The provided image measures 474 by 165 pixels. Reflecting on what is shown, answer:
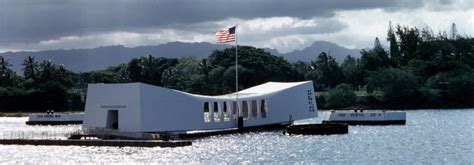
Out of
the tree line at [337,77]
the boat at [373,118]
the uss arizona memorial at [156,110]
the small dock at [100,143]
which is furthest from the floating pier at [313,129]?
the tree line at [337,77]

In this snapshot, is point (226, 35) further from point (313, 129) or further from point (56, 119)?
point (56, 119)

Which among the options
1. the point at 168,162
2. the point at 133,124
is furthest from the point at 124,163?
the point at 133,124

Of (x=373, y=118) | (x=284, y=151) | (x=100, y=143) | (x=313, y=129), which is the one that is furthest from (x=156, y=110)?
(x=373, y=118)

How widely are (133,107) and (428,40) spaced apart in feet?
382

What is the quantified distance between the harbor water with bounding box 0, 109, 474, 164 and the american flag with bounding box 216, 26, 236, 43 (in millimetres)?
8144

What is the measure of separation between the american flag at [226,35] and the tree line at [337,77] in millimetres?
72111

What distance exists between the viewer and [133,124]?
65.8 m

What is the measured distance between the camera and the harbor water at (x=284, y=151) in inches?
2032

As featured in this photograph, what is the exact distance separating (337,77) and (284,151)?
356 feet

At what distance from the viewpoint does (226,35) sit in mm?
71312

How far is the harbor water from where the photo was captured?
5162 centimetres

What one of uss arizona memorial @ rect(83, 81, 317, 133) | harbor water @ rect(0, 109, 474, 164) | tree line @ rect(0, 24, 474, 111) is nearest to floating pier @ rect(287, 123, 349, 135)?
harbor water @ rect(0, 109, 474, 164)

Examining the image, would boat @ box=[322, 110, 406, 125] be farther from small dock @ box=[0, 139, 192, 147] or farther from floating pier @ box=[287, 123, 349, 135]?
small dock @ box=[0, 139, 192, 147]

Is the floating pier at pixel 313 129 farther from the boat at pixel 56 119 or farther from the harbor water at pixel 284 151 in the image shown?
the boat at pixel 56 119
